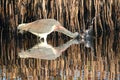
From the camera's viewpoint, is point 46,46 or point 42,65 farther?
point 46,46

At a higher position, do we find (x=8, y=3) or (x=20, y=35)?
(x=8, y=3)

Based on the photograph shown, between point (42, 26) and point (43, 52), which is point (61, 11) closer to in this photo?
point (42, 26)

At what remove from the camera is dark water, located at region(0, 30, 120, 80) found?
7.80 meters

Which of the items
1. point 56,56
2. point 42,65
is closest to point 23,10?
point 56,56

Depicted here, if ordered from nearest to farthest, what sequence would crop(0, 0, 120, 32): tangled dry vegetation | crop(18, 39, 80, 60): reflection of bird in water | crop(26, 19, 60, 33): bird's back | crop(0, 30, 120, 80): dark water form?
1. crop(0, 30, 120, 80): dark water
2. crop(18, 39, 80, 60): reflection of bird in water
3. crop(26, 19, 60, 33): bird's back
4. crop(0, 0, 120, 32): tangled dry vegetation

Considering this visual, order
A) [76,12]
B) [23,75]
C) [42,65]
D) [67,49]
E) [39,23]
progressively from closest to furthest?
[23,75], [42,65], [67,49], [39,23], [76,12]

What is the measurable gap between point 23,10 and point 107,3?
2222 millimetres

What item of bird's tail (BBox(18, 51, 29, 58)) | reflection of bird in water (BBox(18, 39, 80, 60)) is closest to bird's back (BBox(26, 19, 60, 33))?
reflection of bird in water (BBox(18, 39, 80, 60))

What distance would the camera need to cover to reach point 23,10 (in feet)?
43.6

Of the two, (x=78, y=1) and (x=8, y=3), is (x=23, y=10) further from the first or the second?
(x=78, y=1)

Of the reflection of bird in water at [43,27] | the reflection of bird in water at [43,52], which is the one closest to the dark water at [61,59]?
the reflection of bird in water at [43,52]

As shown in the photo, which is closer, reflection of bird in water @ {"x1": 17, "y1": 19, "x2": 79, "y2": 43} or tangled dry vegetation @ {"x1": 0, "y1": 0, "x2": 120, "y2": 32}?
reflection of bird in water @ {"x1": 17, "y1": 19, "x2": 79, "y2": 43}

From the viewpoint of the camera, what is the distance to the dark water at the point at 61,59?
780 centimetres

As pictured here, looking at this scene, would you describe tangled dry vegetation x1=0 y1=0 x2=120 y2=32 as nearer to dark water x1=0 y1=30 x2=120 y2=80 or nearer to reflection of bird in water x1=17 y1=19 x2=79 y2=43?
dark water x1=0 y1=30 x2=120 y2=80
